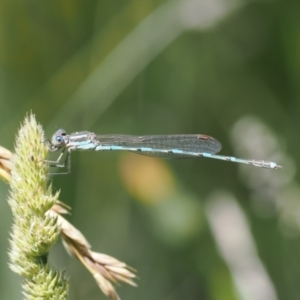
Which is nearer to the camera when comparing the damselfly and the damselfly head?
the damselfly head

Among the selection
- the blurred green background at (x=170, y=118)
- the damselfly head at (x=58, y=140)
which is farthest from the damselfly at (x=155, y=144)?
the blurred green background at (x=170, y=118)

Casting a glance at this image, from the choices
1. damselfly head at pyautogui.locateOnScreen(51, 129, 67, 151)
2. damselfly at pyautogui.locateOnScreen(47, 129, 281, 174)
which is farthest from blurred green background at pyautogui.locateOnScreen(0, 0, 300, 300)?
damselfly head at pyautogui.locateOnScreen(51, 129, 67, 151)

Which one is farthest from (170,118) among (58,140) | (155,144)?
(58,140)

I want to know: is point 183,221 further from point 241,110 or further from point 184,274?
point 241,110

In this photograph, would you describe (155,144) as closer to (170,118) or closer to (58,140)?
(170,118)

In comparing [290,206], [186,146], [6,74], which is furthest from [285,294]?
[6,74]

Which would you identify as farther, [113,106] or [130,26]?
[113,106]

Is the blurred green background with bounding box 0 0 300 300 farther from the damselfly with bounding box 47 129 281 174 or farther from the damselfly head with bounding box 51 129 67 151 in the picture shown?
the damselfly head with bounding box 51 129 67 151

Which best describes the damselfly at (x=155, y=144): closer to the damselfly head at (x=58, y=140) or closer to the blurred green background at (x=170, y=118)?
the damselfly head at (x=58, y=140)

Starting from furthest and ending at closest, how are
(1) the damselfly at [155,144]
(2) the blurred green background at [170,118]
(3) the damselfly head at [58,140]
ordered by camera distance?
(2) the blurred green background at [170,118], (1) the damselfly at [155,144], (3) the damselfly head at [58,140]
